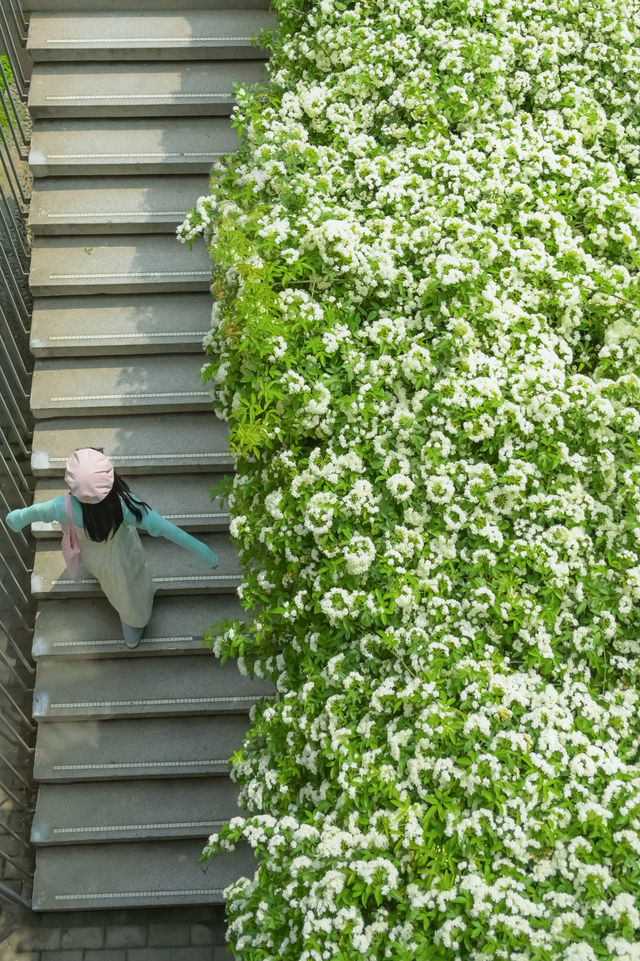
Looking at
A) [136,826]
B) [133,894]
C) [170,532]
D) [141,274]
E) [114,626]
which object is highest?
[141,274]

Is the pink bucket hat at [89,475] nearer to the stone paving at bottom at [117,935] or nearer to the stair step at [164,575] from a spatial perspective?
the stair step at [164,575]

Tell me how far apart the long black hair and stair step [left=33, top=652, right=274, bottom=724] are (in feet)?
4.37

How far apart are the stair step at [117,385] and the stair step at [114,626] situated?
1217 millimetres

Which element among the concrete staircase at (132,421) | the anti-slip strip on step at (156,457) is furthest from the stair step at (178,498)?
the anti-slip strip on step at (156,457)

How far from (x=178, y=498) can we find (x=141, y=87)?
2847 millimetres

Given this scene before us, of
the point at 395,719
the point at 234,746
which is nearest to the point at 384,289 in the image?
the point at 395,719

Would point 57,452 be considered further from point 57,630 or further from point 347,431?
point 347,431

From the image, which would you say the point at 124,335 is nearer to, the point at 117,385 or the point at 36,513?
the point at 117,385

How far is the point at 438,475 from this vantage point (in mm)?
3531

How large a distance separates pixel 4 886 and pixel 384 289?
12.6 ft

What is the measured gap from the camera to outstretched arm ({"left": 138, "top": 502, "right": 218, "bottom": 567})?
430 cm

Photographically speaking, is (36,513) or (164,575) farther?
(164,575)

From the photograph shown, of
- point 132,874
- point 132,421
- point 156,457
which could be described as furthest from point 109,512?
point 132,874

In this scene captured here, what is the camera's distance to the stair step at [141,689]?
5164 mm
